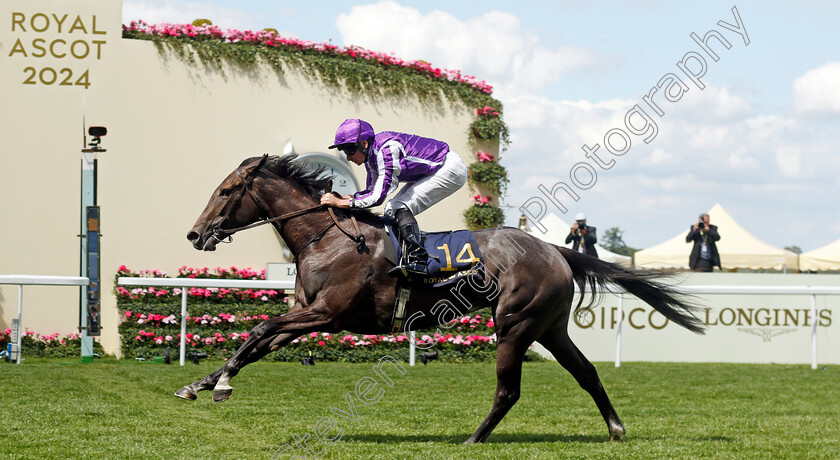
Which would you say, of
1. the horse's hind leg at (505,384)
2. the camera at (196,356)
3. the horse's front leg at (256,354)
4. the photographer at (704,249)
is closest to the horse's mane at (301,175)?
the horse's front leg at (256,354)

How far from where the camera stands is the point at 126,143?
1064cm

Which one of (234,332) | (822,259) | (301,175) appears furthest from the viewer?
(822,259)

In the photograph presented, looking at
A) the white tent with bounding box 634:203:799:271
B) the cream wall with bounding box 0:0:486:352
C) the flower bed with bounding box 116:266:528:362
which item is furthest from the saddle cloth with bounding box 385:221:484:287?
the white tent with bounding box 634:203:799:271

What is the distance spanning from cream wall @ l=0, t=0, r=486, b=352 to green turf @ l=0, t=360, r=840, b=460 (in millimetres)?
1808

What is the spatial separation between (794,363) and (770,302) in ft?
2.66

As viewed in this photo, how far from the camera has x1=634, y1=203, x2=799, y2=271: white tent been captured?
16312 mm

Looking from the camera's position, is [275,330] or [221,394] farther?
[275,330]

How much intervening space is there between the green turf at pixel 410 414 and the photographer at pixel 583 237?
229 cm

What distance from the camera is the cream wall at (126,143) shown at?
10.3 metres

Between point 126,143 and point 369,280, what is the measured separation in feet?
22.4

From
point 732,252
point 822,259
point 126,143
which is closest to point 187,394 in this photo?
point 126,143

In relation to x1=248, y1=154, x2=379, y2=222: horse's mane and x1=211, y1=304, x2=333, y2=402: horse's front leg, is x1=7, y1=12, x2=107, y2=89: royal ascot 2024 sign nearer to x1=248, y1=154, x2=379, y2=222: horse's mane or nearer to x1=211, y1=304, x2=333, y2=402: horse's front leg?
x1=248, y1=154, x2=379, y2=222: horse's mane

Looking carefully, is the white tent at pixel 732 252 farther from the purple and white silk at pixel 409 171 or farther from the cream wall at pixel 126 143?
the purple and white silk at pixel 409 171

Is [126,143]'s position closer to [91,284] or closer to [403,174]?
[91,284]
